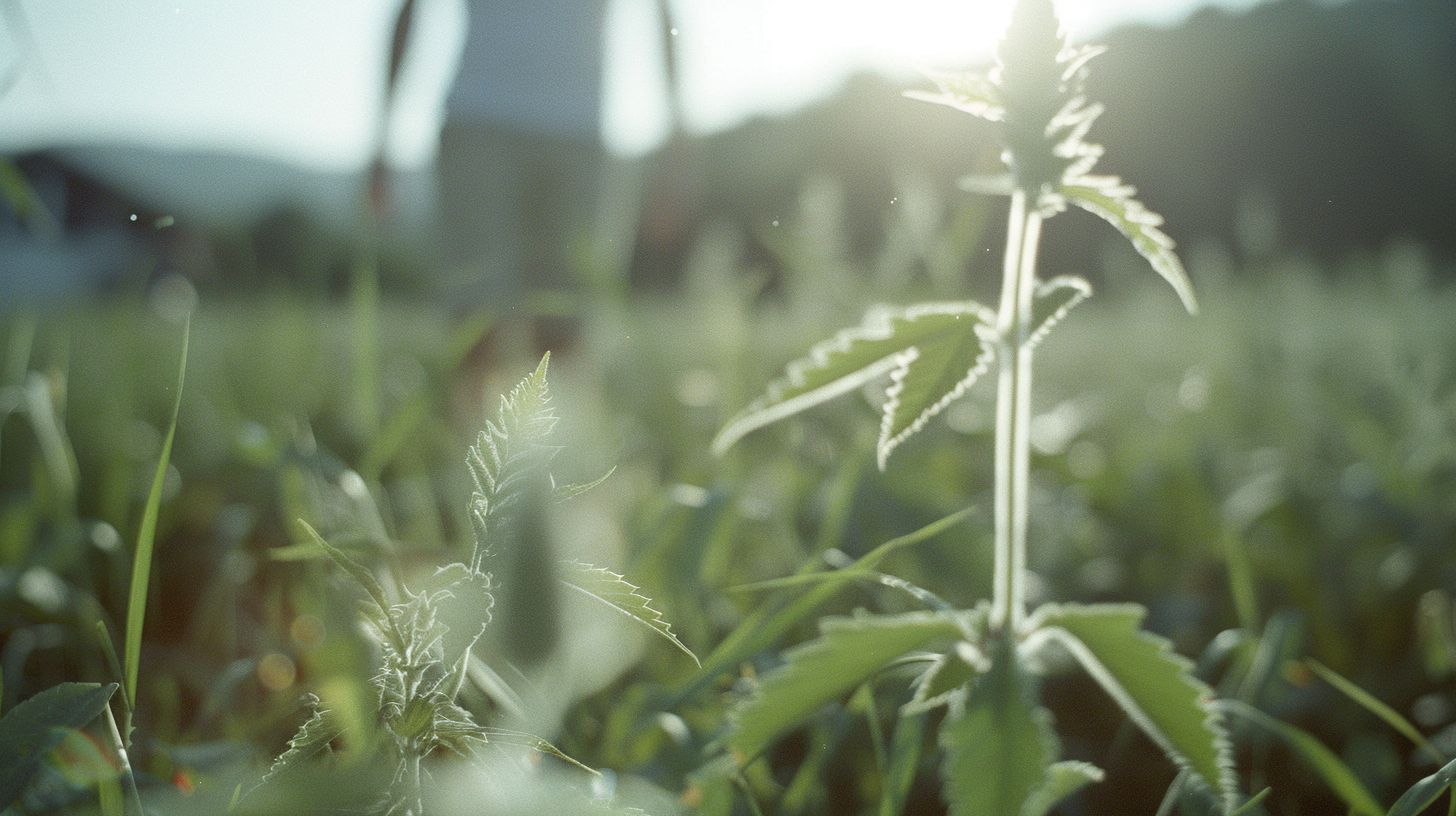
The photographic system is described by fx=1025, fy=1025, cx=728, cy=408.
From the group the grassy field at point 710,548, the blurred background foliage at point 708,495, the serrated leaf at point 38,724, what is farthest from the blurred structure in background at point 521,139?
the serrated leaf at point 38,724

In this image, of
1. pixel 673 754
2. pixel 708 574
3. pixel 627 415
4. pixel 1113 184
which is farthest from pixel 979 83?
pixel 627 415

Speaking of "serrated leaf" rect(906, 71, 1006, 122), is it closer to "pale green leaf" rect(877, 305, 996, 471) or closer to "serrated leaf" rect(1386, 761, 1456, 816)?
"pale green leaf" rect(877, 305, 996, 471)

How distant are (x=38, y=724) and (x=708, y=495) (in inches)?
28.6

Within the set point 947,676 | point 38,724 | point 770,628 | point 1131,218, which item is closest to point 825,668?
point 947,676

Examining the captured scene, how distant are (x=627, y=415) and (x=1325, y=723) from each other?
125 centimetres

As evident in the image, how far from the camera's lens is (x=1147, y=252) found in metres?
0.55

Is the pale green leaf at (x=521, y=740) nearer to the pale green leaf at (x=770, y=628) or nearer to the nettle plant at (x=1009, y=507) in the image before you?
the nettle plant at (x=1009, y=507)

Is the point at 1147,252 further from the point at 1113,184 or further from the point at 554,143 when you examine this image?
the point at 554,143

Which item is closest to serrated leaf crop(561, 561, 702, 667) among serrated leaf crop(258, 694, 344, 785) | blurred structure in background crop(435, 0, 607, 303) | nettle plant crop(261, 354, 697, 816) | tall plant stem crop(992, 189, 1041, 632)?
nettle plant crop(261, 354, 697, 816)

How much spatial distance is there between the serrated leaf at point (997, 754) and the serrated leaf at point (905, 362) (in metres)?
0.15

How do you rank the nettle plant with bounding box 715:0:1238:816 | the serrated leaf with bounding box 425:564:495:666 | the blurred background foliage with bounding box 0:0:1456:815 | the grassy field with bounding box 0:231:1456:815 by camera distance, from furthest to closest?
the blurred background foliage with bounding box 0:0:1456:815 < the grassy field with bounding box 0:231:1456:815 < the nettle plant with bounding box 715:0:1238:816 < the serrated leaf with bounding box 425:564:495:666

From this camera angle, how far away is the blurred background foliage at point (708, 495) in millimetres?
1076

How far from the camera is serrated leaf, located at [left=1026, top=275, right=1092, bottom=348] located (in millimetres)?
557

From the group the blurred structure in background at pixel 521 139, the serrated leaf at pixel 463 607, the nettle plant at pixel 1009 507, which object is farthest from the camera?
the blurred structure in background at pixel 521 139
